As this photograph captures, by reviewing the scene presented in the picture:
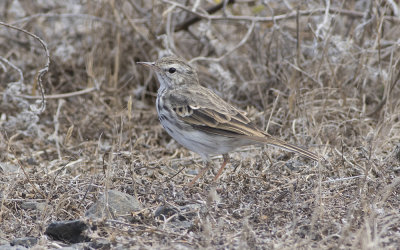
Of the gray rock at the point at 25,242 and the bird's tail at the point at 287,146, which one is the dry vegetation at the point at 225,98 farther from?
the bird's tail at the point at 287,146

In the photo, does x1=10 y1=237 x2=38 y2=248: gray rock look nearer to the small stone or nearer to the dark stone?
the dark stone

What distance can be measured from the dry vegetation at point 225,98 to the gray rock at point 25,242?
9 centimetres

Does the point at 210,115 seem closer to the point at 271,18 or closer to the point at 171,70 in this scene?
the point at 171,70

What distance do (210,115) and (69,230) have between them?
1924 millimetres

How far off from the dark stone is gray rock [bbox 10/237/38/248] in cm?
15

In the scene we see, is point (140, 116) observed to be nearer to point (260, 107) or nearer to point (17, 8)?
point (260, 107)

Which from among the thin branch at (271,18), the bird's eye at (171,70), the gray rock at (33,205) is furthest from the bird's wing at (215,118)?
the thin branch at (271,18)

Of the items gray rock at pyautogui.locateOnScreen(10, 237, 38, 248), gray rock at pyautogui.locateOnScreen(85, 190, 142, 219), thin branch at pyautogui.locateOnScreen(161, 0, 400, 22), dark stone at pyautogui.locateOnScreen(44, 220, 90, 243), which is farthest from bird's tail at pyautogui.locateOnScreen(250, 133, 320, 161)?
thin branch at pyautogui.locateOnScreen(161, 0, 400, 22)

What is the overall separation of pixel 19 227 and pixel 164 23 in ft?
16.4

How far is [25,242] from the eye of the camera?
407 centimetres

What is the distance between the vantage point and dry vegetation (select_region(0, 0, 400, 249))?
14.0 feet

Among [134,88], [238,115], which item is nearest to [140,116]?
[134,88]

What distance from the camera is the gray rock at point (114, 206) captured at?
14.2 feet

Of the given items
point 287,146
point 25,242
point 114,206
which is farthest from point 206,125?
point 25,242
